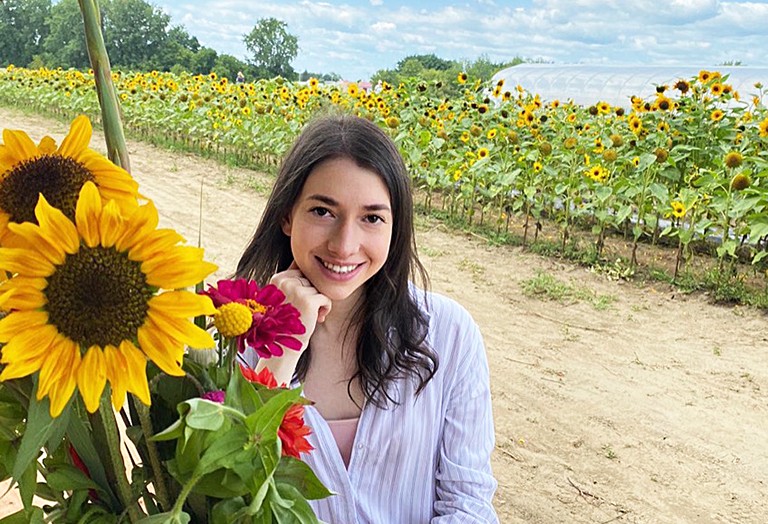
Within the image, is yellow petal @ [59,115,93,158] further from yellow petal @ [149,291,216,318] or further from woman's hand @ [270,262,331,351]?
woman's hand @ [270,262,331,351]

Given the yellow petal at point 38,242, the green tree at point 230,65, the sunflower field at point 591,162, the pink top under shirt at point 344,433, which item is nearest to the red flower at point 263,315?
the yellow petal at point 38,242

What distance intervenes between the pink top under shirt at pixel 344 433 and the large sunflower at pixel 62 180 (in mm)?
685

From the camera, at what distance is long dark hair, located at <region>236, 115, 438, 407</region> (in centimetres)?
99

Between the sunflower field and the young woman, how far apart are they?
6.35ft

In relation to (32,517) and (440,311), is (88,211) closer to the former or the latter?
(32,517)

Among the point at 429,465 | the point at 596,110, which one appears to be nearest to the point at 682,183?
the point at 596,110

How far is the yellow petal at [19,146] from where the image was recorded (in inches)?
14.5

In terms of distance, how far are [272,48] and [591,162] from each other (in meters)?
9.90

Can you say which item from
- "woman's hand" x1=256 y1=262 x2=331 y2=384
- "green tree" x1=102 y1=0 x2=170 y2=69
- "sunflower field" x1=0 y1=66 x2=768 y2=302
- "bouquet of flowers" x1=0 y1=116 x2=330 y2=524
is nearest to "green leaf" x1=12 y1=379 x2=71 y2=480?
"bouquet of flowers" x1=0 y1=116 x2=330 y2=524

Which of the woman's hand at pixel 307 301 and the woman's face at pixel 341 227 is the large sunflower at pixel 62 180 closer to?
the woman's hand at pixel 307 301

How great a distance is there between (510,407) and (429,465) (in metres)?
1.64

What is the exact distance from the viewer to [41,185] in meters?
0.35

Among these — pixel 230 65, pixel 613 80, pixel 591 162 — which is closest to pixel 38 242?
pixel 591 162

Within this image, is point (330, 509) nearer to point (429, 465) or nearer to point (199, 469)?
point (429, 465)
